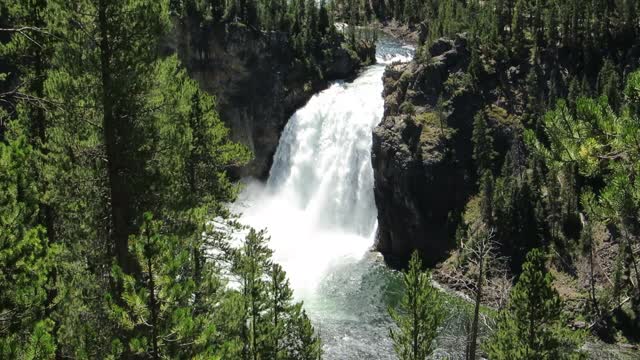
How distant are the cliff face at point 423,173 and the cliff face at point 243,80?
76.4 ft

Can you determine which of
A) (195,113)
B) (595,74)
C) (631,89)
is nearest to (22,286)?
(631,89)

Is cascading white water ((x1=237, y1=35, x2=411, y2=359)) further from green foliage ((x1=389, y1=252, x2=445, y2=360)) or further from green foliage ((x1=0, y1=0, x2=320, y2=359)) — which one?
green foliage ((x1=0, y1=0, x2=320, y2=359))

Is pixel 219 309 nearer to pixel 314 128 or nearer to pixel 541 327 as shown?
pixel 541 327

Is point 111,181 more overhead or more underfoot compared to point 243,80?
more underfoot

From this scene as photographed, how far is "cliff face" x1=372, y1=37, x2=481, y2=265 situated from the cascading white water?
Result: 4.79m

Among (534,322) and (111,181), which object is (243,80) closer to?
(534,322)

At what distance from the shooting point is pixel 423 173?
2464 inches

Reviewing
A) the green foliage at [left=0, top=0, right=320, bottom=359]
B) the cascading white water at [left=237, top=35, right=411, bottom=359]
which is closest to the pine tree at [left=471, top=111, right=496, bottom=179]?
the cascading white water at [left=237, top=35, right=411, bottom=359]

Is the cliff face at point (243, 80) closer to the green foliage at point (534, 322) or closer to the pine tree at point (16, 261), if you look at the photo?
the green foliage at point (534, 322)

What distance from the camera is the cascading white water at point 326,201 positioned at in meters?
54.7

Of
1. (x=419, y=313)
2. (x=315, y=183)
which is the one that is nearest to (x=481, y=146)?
(x=315, y=183)

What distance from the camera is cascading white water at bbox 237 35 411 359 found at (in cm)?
5466

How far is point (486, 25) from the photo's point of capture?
7612cm

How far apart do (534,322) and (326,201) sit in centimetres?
4528
